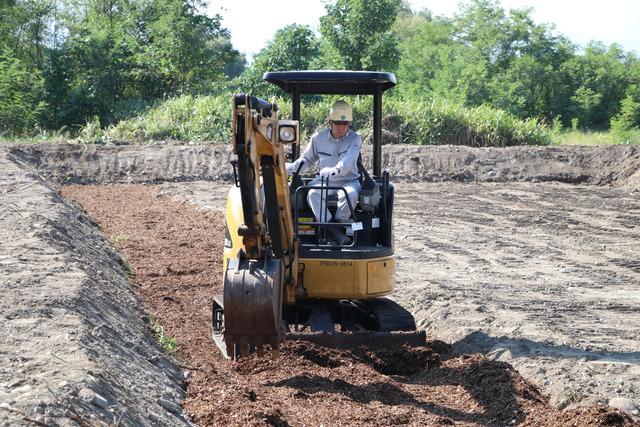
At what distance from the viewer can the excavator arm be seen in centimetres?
704

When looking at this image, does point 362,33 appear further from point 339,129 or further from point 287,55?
point 339,129

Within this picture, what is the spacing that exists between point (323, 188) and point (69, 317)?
8.74 ft

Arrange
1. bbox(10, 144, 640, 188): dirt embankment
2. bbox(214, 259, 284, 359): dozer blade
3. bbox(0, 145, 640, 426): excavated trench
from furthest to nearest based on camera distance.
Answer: bbox(10, 144, 640, 188): dirt embankment
bbox(214, 259, 284, 359): dozer blade
bbox(0, 145, 640, 426): excavated trench

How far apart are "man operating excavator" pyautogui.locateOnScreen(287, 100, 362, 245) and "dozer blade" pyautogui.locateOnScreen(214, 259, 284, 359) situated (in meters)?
1.97

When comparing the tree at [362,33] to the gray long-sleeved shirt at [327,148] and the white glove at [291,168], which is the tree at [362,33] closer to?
the gray long-sleeved shirt at [327,148]

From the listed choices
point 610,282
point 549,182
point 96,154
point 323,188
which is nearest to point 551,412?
point 323,188

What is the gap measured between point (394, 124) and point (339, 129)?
→ 22319mm

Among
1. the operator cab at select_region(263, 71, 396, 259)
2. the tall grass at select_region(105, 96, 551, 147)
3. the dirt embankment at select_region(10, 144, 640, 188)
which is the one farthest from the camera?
the tall grass at select_region(105, 96, 551, 147)

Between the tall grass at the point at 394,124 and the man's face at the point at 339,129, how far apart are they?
67.4 feet

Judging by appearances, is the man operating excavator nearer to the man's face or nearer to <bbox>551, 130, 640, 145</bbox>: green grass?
the man's face

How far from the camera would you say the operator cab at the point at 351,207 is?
9031mm

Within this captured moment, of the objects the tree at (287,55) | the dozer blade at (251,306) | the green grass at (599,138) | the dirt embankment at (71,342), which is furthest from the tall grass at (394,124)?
the dozer blade at (251,306)

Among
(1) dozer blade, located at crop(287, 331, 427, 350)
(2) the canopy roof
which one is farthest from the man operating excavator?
(1) dozer blade, located at crop(287, 331, 427, 350)

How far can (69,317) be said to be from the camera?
24.5ft
